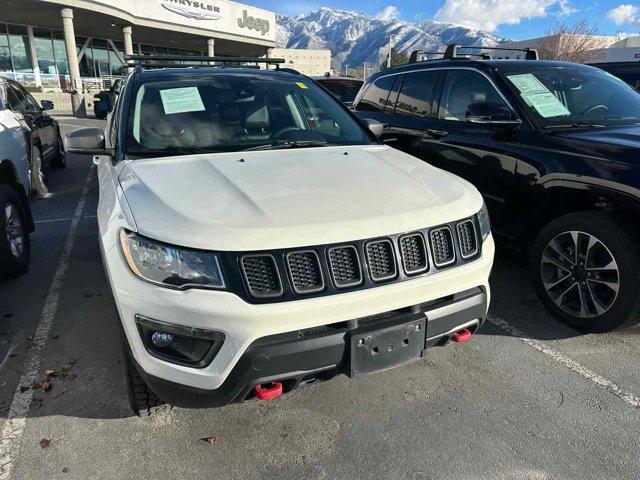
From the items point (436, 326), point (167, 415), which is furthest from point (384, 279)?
point (167, 415)

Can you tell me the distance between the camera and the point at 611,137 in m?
3.29

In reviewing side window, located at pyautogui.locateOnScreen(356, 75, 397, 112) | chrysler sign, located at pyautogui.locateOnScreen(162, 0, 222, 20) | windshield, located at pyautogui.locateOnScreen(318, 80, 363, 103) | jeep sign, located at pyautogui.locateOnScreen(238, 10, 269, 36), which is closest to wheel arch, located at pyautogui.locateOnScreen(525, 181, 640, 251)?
side window, located at pyautogui.locateOnScreen(356, 75, 397, 112)

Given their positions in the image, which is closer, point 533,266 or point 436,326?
point 436,326

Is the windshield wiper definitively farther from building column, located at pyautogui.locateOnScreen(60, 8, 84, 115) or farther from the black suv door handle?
building column, located at pyautogui.locateOnScreen(60, 8, 84, 115)

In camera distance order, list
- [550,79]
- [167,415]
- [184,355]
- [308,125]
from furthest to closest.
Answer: [550,79], [308,125], [167,415], [184,355]

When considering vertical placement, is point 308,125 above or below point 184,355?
above

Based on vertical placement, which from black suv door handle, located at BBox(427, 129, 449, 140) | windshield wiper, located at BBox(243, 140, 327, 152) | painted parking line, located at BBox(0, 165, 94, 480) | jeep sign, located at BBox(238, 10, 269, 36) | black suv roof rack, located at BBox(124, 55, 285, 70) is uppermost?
jeep sign, located at BBox(238, 10, 269, 36)

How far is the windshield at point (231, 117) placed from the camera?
306 cm

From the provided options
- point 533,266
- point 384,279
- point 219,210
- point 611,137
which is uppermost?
point 611,137

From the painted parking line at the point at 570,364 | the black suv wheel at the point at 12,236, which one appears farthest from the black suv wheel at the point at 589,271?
the black suv wheel at the point at 12,236

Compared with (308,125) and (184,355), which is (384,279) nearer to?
(184,355)

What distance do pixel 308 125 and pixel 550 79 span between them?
85.4 inches

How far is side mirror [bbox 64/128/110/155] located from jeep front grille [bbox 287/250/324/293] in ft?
5.72

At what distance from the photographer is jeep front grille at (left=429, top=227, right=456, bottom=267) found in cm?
231
